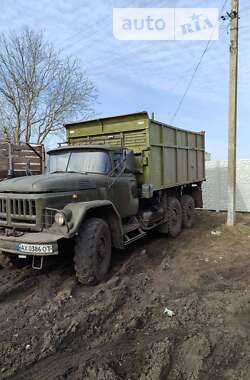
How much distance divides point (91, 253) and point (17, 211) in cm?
132

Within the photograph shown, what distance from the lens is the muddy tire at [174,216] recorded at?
31.4ft

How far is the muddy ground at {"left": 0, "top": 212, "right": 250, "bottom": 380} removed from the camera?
3434 mm

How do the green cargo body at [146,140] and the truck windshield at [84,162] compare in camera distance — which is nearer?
the truck windshield at [84,162]

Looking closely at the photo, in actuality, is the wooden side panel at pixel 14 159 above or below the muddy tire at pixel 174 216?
above

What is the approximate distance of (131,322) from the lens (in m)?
4.41

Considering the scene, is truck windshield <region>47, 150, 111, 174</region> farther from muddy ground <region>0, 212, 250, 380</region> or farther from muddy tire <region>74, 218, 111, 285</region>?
muddy ground <region>0, 212, 250, 380</region>

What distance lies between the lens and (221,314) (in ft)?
15.2

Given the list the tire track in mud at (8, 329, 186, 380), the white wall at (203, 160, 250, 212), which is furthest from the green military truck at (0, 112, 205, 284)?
the white wall at (203, 160, 250, 212)

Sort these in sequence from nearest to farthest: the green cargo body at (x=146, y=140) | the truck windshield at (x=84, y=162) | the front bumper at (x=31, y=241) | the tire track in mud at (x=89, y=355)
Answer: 1. the tire track in mud at (x=89, y=355)
2. the front bumper at (x=31, y=241)
3. the truck windshield at (x=84, y=162)
4. the green cargo body at (x=146, y=140)

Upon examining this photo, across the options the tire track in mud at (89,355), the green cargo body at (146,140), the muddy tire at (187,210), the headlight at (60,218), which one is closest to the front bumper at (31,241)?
the headlight at (60,218)

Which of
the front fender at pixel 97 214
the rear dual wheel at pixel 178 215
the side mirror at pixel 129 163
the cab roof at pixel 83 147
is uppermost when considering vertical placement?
the cab roof at pixel 83 147

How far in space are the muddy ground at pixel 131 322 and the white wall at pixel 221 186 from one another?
7760 mm

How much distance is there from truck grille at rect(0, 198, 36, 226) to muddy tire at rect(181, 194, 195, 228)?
5.94 metres

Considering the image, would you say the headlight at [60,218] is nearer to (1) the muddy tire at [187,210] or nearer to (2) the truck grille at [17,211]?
(2) the truck grille at [17,211]
